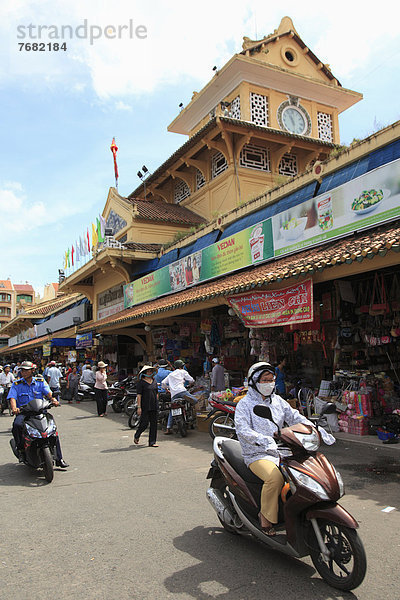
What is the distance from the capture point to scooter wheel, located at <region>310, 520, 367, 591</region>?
2.90 meters

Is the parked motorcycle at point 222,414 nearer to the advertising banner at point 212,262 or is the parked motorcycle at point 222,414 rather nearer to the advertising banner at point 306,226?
the advertising banner at point 306,226

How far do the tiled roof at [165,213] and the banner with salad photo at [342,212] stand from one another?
9889 millimetres

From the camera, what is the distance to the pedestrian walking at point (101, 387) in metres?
12.5

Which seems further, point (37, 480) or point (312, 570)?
point (37, 480)

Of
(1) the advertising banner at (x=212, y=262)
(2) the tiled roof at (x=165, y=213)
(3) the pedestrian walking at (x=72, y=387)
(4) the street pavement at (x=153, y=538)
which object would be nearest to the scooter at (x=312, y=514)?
(4) the street pavement at (x=153, y=538)


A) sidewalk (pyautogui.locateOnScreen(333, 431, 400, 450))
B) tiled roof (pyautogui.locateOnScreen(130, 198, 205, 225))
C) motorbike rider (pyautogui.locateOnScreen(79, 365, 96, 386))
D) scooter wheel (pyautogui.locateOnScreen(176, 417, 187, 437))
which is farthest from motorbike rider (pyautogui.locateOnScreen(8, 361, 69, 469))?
tiled roof (pyautogui.locateOnScreen(130, 198, 205, 225))

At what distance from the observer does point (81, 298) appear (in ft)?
103

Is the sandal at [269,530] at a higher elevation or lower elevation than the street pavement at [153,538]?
higher

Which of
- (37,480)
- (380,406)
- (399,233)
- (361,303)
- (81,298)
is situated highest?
(81,298)

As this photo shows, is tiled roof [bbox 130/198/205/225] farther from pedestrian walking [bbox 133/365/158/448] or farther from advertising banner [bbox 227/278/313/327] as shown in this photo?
pedestrian walking [bbox 133/365/158/448]

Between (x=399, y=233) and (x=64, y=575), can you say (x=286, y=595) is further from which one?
(x=399, y=233)

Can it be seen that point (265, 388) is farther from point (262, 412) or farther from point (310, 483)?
point (310, 483)

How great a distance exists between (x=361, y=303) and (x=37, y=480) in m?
6.64

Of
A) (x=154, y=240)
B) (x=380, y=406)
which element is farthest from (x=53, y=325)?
(x=380, y=406)
